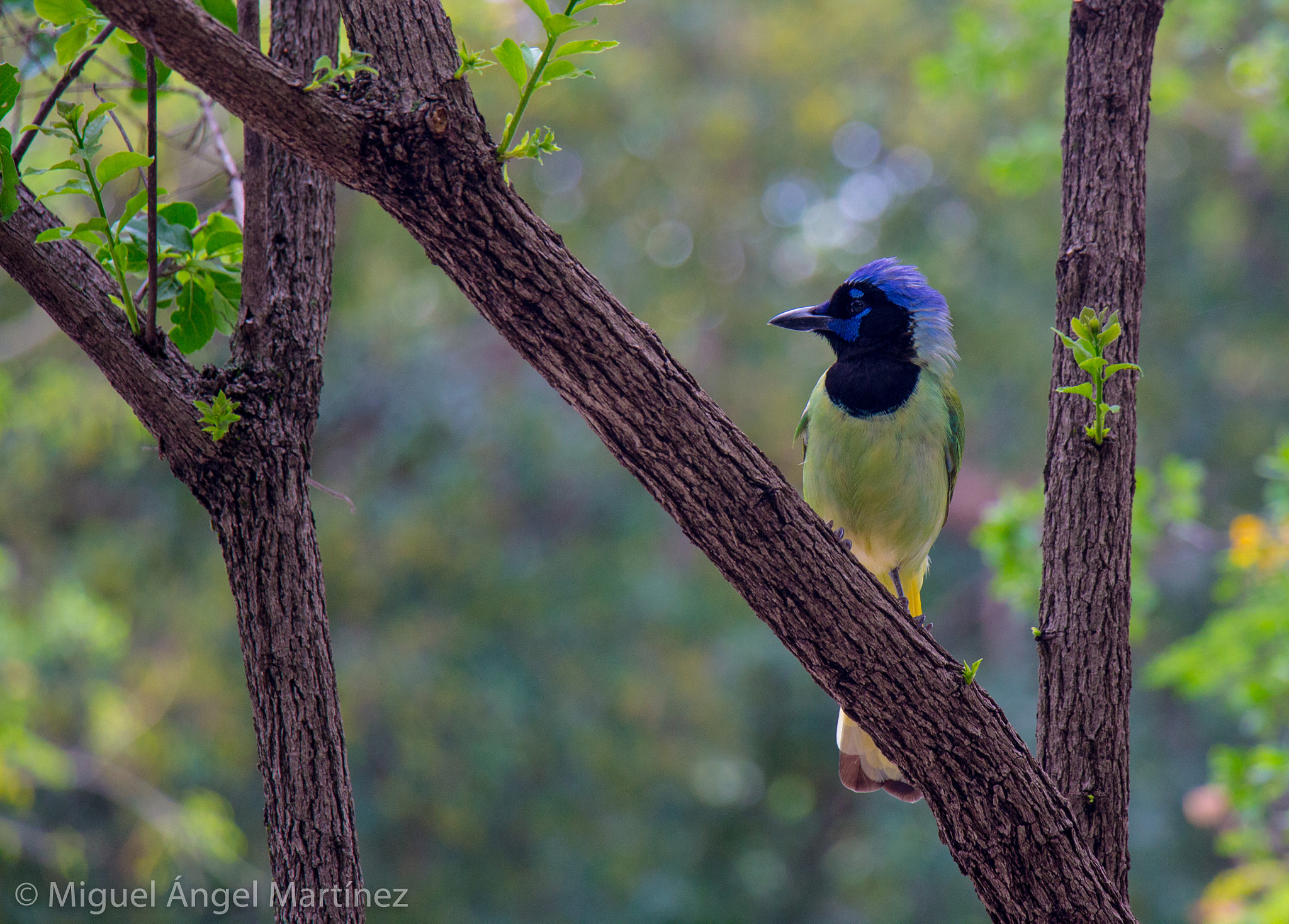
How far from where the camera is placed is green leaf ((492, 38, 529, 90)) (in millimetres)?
1752

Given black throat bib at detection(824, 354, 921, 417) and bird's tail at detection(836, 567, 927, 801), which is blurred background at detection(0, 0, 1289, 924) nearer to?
black throat bib at detection(824, 354, 921, 417)

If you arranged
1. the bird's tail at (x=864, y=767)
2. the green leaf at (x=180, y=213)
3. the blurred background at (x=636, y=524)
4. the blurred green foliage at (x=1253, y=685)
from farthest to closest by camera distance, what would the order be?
the blurred background at (x=636, y=524) → the blurred green foliage at (x=1253, y=685) → the bird's tail at (x=864, y=767) → the green leaf at (x=180, y=213)

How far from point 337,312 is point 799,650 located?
7722mm

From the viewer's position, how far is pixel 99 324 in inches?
79.3

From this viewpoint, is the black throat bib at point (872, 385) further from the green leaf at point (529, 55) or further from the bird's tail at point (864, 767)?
the green leaf at point (529, 55)

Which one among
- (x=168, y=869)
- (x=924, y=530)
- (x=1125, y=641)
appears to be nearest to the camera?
(x=1125, y=641)

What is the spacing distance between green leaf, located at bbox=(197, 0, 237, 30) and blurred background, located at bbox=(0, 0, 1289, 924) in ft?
13.3

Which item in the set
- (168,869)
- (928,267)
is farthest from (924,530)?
(928,267)

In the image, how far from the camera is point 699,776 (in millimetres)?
9977

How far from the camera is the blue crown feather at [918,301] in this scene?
3682 millimetres

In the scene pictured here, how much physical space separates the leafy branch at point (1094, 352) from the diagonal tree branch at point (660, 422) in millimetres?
615

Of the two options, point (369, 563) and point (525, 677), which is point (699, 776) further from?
point (369, 563)

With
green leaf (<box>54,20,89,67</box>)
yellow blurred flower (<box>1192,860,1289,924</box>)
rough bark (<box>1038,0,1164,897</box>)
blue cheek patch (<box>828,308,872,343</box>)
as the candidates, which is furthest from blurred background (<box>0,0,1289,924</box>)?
green leaf (<box>54,20,89,67</box>)

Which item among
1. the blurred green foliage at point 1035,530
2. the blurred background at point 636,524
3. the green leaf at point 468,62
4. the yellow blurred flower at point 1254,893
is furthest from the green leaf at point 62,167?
the yellow blurred flower at point 1254,893
